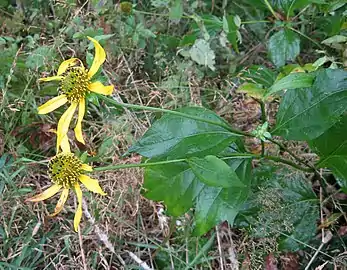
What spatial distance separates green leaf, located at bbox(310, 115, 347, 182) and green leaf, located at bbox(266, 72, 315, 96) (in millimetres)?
184

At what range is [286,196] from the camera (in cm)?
136

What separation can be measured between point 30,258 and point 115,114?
442mm

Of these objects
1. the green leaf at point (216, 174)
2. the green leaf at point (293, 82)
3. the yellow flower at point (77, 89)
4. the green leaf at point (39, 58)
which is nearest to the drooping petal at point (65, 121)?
the yellow flower at point (77, 89)

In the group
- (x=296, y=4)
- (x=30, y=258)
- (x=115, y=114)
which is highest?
(x=296, y=4)

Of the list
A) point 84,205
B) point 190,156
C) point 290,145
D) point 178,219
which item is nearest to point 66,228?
point 84,205

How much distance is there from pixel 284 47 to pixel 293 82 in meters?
0.42

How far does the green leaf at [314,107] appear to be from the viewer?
1.10m

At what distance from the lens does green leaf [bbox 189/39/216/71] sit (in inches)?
61.2

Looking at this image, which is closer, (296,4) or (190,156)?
(190,156)

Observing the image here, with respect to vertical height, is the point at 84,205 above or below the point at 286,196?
below

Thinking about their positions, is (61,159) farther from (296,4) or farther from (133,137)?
(296,4)

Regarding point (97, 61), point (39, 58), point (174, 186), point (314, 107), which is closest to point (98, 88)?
point (97, 61)

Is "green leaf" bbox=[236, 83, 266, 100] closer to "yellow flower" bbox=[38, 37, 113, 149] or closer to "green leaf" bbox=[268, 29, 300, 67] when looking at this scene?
"green leaf" bbox=[268, 29, 300, 67]

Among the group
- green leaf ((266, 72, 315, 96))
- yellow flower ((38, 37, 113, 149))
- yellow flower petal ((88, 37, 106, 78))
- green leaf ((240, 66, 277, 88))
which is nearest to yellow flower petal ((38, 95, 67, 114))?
yellow flower ((38, 37, 113, 149))
